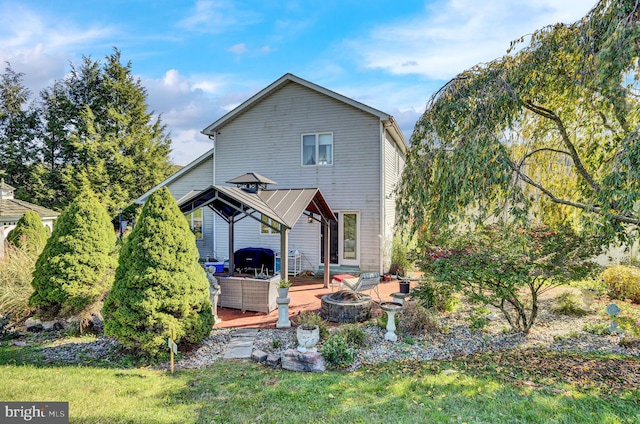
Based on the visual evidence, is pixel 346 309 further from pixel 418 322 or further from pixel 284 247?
pixel 284 247

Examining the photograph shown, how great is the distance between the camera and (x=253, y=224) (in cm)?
1271

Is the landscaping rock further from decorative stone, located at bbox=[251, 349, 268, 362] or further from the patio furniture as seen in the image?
decorative stone, located at bbox=[251, 349, 268, 362]

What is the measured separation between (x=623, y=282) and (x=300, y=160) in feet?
33.2

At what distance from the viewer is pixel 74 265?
20.8ft

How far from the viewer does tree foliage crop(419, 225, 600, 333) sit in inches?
213

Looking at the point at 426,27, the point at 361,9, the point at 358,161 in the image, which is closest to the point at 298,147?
the point at 358,161

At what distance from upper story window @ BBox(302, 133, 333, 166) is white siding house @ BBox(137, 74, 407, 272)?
0.04m

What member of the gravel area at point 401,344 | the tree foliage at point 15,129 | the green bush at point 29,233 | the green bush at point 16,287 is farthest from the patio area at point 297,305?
the tree foliage at point 15,129

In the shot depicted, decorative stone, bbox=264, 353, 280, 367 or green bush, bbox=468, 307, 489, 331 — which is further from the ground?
green bush, bbox=468, 307, 489, 331

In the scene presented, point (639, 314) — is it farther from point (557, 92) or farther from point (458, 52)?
point (458, 52)

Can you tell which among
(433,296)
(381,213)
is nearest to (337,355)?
(433,296)

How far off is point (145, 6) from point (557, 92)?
9.06 m

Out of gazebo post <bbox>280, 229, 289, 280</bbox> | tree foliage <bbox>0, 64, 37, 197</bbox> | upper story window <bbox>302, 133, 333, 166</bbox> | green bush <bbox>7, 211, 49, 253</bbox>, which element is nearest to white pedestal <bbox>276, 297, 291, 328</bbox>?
gazebo post <bbox>280, 229, 289, 280</bbox>

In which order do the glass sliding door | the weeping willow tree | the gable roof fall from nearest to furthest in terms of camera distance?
the weeping willow tree
the gable roof
the glass sliding door
